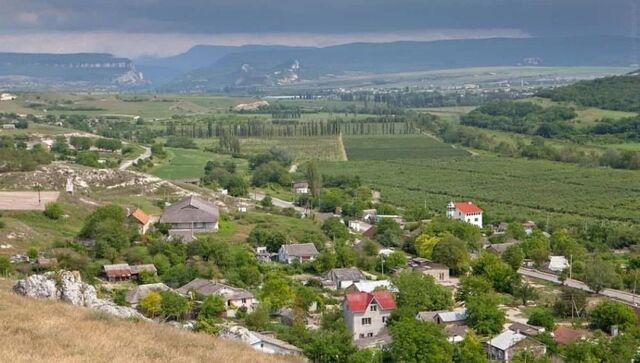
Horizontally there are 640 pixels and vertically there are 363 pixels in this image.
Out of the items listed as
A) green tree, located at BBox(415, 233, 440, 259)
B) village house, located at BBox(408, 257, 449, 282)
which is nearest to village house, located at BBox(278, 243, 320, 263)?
village house, located at BBox(408, 257, 449, 282)

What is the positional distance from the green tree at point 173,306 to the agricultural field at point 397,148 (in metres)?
53.2

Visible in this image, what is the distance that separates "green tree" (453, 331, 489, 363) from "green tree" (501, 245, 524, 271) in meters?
12.2

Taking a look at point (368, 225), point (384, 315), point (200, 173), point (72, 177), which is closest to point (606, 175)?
point (368, 225)

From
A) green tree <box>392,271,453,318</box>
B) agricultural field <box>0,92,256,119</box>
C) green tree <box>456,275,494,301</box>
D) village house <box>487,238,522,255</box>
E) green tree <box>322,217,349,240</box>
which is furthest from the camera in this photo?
agricultural field <box>0,92,256,119</box>

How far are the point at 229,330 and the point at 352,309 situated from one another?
448 cm

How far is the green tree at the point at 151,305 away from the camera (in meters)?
23.0

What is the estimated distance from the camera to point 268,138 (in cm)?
9119

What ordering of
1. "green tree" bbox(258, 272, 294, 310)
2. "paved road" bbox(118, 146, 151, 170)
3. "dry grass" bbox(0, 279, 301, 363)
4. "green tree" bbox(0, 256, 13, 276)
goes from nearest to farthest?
"dry grass" bbox(0, 279, 301, 363) < "green tree" bbox(258, 272, 294, 310) < "green tree" bbox(0, 256, 13, 276) < "paved road" bbox(118, 146, 151, 170)

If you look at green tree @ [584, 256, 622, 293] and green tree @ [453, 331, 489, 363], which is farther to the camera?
green tree @ [584, 256, 622, 293]

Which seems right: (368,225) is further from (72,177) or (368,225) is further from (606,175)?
(606,175)

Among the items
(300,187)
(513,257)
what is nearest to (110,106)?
(300,187)

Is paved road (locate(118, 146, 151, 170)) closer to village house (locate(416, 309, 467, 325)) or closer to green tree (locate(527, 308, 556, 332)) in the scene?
village house (locate(416, 309, 467, 325))

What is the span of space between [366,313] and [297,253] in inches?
409

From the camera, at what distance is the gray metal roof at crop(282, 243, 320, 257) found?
1320 inches
